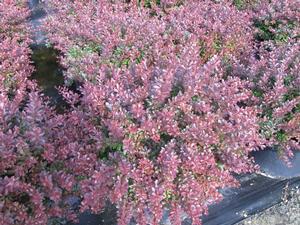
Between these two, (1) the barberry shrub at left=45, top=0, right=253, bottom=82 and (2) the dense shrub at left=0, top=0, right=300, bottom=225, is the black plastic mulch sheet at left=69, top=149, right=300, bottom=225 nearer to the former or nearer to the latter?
(2) the dense shrub at left=0, top=0, right=300, bottom=225

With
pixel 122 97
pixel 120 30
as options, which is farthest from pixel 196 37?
pixel 122 97

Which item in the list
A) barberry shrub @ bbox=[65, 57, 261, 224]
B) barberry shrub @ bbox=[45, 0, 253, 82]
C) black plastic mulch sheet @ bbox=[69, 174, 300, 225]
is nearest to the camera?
barberry shrub @ bbox=[65, 57, 261, 224]

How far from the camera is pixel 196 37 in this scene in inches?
125

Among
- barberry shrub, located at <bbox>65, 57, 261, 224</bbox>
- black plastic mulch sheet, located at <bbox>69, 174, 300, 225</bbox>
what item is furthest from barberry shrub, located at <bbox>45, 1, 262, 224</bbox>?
black plastic mulch sheet, located at <bbox>69, 174, 300, 225</bbox>

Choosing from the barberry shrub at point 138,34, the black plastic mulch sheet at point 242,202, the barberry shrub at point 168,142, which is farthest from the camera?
the barberry shrub at point 138,34

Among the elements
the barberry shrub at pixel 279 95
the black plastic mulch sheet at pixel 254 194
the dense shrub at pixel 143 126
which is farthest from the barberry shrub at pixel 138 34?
the black plastic mulch sheet at pixel 254 194

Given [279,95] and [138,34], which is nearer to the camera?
[279,95]

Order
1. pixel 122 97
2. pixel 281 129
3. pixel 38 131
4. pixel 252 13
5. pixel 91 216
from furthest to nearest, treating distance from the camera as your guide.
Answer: pixel 252 13 < pixel 281 129 < pixel 91 216 < pixel 122 97 < pixel 38 131

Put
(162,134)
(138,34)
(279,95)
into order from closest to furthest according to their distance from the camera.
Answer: (162,134)
(279,95)
(138,34)

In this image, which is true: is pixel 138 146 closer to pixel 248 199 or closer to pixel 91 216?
pixel 91 216

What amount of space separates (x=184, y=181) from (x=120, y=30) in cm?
153

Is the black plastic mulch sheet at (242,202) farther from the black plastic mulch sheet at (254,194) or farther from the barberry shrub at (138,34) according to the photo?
the barberry shrub at (138,34)

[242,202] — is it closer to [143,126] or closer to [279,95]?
[279,95]

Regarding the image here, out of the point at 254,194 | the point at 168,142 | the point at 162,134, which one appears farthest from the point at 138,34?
the point at 254,194
